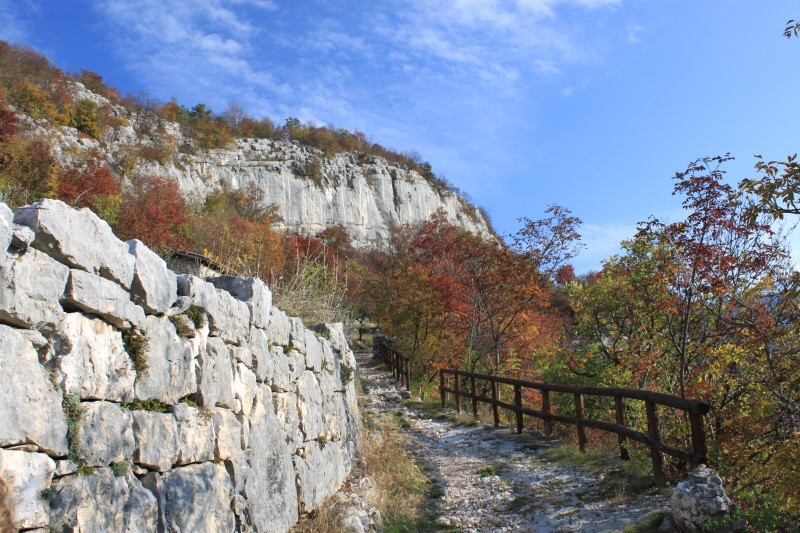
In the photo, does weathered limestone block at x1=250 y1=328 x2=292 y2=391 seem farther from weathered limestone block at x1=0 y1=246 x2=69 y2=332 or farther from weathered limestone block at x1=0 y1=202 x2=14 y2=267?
weathered limestone block at x1=0 y1=202 x2=14 y2=267

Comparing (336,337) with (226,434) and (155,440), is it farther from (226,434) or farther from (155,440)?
(155,440)

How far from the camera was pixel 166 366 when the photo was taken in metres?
3.68

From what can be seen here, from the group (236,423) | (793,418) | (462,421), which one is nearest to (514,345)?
(462,421)

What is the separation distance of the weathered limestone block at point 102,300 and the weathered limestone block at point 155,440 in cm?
56

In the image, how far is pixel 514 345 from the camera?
56.5 ft

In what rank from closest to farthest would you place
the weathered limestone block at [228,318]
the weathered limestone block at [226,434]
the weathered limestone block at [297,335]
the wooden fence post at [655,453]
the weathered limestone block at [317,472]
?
the weathered limestone block at [226,434], the weathered limestone block at [228,318], the weathered limestone block at [317,472], the wooden fence post at [655,453], the weathered limestone block at [297,335]

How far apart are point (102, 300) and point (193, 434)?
1.27 meters

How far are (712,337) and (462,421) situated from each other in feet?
20.5

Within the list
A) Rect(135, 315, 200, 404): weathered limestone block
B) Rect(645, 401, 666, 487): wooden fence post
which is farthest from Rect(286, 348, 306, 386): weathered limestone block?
Rect(645, 401, 666, 487): wooden fence post

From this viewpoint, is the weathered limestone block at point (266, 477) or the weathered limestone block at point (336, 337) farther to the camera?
the weathered limestone block at point (336, 337)

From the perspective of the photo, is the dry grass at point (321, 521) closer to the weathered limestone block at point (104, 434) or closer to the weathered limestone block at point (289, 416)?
the weathered limestone block at point (289, 416)

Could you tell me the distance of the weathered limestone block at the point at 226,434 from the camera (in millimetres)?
4207

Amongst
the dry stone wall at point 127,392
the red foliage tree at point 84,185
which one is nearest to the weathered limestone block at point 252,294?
the dry stone wall at point 127,392

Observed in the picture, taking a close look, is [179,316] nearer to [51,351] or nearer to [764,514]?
[51,351]
